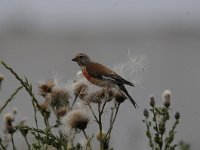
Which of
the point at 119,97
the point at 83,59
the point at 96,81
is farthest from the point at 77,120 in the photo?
the point at 83,59

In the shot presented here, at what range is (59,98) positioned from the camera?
122 inches

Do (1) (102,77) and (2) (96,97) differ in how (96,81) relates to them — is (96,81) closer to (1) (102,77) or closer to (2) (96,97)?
(1) (102,77)

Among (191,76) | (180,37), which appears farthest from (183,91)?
(180,37)

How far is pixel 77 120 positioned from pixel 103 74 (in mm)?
489

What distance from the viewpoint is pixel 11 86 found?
11.9 m

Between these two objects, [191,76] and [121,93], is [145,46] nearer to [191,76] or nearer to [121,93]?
[191,76]

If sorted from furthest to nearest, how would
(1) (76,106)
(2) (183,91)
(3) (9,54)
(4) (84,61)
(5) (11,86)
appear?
1. (3) (9,54)
2. (2) (183,91)
3. (5) (11,86)
4. (4) (84,61)
5. (1) (76,106)

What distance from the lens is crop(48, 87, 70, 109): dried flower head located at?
121 inches

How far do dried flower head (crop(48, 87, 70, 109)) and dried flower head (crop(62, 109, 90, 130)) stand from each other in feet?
0.41

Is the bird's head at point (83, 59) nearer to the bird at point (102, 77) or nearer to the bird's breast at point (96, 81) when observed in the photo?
the bird at point (102, 77)

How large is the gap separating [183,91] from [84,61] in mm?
9515

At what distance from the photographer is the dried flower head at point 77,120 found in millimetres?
2920

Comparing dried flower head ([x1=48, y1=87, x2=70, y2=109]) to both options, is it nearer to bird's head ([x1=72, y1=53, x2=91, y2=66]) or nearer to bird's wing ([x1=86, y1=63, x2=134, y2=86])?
bird's wing ([x1=86, y1=63, x2=134, y2=86])

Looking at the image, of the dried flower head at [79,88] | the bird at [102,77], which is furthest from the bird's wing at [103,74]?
the dried flower head at [79,88]
